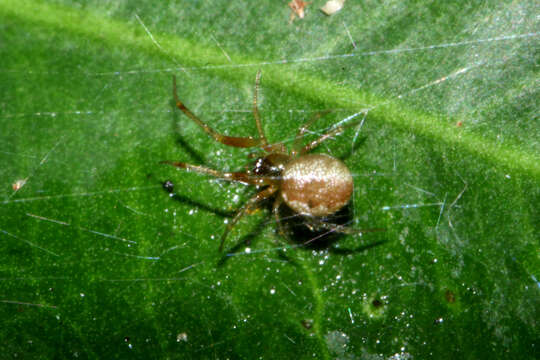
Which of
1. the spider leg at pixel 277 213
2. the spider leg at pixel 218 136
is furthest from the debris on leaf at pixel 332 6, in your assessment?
the spider leg at pixel 277 213

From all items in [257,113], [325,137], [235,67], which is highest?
[235,67]

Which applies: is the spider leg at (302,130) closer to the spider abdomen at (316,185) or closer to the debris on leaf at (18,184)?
the spider abdomen at (316,185)

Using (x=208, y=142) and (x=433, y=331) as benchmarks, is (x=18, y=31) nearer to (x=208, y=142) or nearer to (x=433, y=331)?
(x=208, y=142)

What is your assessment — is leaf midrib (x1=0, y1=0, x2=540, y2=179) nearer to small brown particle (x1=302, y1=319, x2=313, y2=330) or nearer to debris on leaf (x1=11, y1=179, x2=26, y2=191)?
debris on leaf (x1=11, y1=179, x2=26, y2=191)

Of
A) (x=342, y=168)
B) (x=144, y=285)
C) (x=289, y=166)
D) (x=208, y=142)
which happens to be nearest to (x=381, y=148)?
(x=342, y=168)

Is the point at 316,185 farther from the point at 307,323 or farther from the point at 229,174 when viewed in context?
the point at 307,323

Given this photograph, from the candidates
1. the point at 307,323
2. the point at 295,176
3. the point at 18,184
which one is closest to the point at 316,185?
the point at 295,176

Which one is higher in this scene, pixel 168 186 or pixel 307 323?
pixel 168 186
